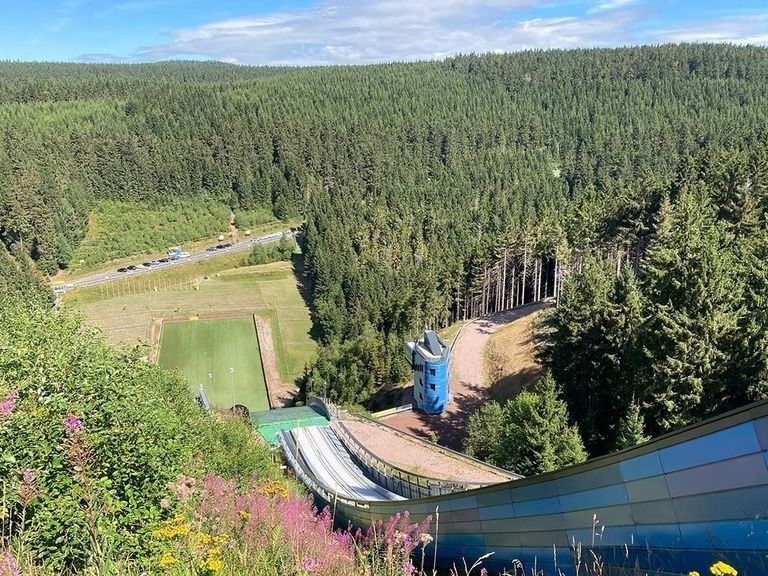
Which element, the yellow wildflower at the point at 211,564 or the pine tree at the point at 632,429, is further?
the pine tree at the point at 632,429

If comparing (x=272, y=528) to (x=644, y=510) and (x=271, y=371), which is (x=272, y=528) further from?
(x=271, y=371)

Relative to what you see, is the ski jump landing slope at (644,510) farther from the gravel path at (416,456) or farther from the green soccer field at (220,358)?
the green soccer field at (220,358)

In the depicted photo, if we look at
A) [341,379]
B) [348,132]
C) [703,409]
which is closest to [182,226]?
[348,132]

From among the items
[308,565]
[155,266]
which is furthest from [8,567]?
[155,266]

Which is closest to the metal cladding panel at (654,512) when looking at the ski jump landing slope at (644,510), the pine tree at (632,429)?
the ski jump landing slope at (644,510)

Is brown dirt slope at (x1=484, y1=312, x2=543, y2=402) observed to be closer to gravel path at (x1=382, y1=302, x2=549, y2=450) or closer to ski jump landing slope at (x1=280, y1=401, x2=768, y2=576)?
gravel path at (x1=382, y1=302, x2=549, y2=450)

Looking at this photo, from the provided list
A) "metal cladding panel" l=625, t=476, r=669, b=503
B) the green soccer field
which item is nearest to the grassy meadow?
the green soccer field
